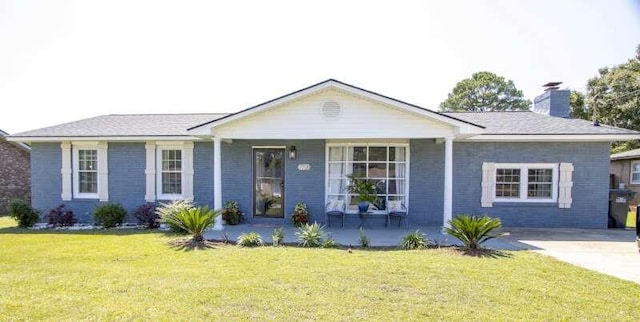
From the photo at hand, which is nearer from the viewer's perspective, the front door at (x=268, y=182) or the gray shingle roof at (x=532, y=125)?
the gray shingle roof at (x=532, y=125)

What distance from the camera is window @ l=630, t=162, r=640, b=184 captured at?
1711cm

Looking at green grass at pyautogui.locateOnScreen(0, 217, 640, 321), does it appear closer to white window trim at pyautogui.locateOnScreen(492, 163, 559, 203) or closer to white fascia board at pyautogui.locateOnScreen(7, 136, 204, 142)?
white window trim at pyautogui.locateOnScreen(492, 163, 559, 203)

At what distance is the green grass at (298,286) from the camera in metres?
3.89

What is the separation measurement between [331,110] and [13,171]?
1471 cm

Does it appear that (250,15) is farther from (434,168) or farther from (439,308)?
(439,308)

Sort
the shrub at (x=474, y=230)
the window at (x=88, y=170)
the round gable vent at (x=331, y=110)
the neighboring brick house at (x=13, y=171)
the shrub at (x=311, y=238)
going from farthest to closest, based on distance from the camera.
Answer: the neighboring brick house at (x=13, y=171)
the window at (x=88, y=170)
the round gable vent at (x=331, y=110)
the shrub at (x=311, y=238)
the shrub at (x=474, y=230)

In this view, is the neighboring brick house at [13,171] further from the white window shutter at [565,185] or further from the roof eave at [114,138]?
the white window shutter at [565,185]

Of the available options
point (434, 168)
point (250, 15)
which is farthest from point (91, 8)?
point (434, 168)

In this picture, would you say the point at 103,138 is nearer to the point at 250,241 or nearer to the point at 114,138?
the point at 114,138

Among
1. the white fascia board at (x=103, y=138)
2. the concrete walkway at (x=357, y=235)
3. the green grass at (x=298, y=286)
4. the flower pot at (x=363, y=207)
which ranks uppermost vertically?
the white fascia board at (x=103, y=138)

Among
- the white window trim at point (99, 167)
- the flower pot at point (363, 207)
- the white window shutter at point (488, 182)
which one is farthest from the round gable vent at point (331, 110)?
the white window trim at point (99, 167)

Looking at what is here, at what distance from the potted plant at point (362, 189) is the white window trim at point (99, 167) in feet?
24.3

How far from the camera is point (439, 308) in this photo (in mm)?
4023

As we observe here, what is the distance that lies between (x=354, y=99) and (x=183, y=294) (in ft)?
19.7
